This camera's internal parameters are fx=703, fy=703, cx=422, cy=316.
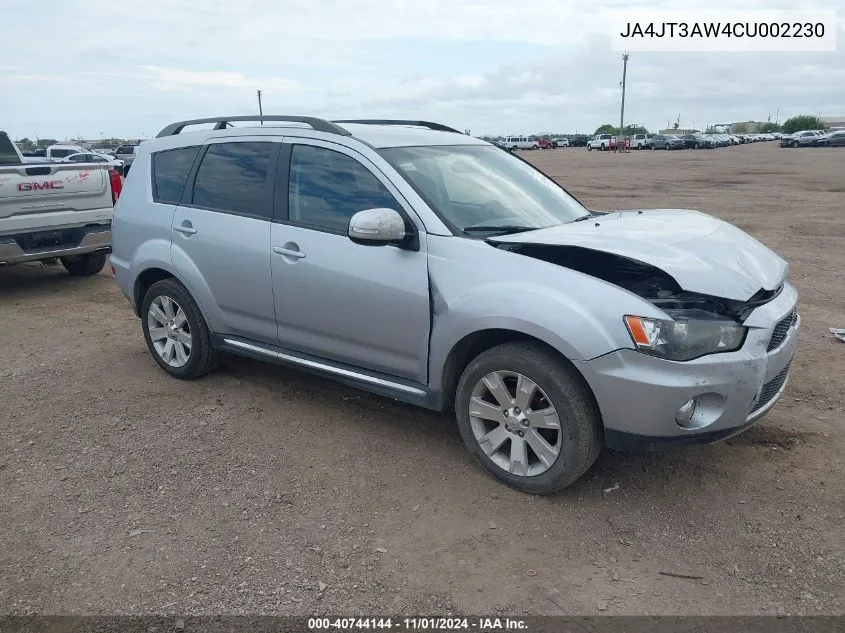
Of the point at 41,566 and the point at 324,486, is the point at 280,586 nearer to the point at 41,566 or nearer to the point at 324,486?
the point at 324,486

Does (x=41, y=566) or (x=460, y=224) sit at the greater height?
(x=460, y=224)

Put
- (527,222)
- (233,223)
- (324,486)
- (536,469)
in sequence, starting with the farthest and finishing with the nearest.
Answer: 1. (233,223)
2. (527,222)
3. (324,486)
4. (536,469)

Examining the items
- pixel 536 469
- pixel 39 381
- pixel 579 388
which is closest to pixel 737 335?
pixel 579 388

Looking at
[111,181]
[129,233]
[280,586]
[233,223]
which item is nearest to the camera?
[280,586]

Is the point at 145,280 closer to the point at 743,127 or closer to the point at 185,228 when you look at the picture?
the point at 185,228

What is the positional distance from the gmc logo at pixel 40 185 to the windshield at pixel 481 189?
18.0 feet

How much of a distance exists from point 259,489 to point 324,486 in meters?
0.34

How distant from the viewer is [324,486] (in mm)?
3705

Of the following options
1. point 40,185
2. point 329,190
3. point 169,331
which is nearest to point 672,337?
point 329,190

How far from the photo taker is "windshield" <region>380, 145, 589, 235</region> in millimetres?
3916

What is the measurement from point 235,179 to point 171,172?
0.78 metres

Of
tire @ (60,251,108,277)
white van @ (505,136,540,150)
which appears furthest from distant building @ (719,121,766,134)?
tire @ (60,251,108,277)

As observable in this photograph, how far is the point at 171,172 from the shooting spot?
17.0 feet

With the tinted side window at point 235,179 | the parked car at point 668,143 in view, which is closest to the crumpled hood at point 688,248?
the tinted side window at point 235,179
